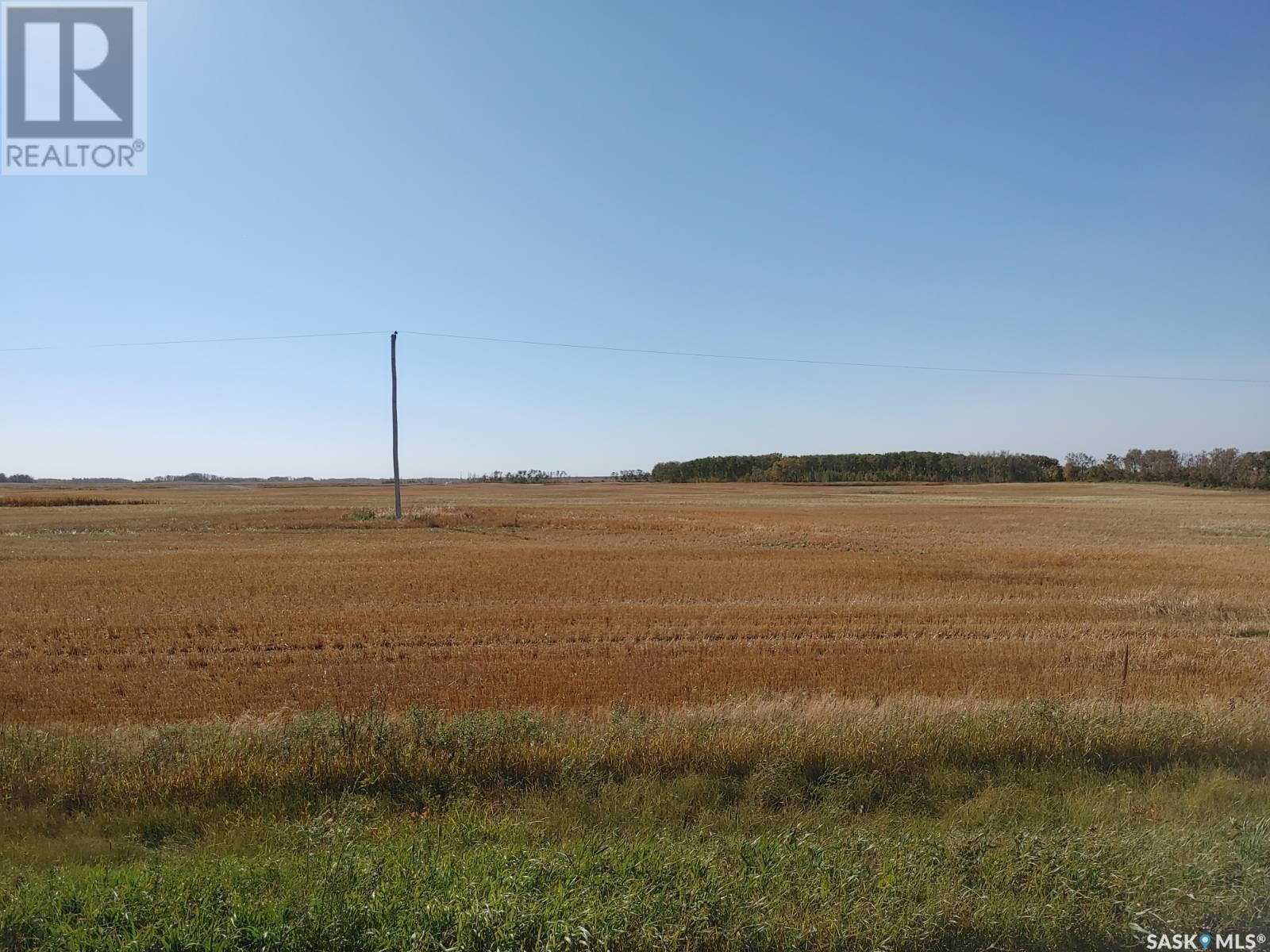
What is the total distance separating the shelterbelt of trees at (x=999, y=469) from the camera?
414 ft

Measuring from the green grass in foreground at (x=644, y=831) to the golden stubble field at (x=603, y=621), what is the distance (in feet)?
10.2

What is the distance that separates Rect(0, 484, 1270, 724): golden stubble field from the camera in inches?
477

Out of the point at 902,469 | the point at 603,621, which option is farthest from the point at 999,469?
the point at 603,621

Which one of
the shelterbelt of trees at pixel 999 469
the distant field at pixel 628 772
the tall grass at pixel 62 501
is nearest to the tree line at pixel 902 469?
the shelterbelt of trees at pixel 999 469

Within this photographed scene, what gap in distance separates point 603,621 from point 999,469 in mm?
175252

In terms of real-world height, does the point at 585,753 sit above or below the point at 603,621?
above

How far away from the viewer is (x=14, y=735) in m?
8.34

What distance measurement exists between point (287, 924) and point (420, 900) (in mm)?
765

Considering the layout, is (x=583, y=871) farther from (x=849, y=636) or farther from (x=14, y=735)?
(x=849, y=636)

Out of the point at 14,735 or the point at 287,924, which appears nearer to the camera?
the point at 287,924

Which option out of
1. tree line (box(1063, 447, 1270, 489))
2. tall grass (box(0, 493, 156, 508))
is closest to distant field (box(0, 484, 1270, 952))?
tall grass (box(0, 493, 156, 508))

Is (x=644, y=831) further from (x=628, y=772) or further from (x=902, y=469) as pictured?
(x=902, y=469)

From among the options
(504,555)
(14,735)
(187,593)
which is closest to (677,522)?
(504,555)

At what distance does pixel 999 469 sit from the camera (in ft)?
551
